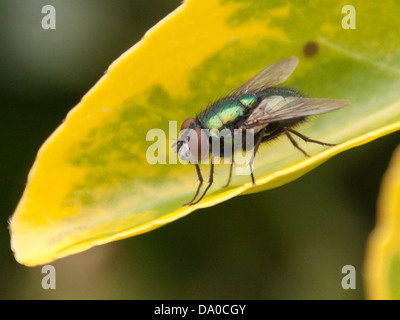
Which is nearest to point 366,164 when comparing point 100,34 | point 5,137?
point 100,34

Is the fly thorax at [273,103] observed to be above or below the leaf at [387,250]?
above

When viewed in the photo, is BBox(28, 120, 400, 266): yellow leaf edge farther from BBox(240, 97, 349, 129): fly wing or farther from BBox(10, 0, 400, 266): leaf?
BBox(240, 97, 349, 129): fly wing

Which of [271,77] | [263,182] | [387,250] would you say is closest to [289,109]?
[271,77]

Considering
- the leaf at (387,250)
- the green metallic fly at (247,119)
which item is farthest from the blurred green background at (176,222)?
the leaf at (387,250)

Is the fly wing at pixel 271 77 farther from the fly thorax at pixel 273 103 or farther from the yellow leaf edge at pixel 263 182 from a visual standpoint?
the yellow leaf edge at pixel 263 182

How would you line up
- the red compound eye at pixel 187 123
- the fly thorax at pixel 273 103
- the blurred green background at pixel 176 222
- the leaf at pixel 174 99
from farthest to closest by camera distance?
the blurred green background at pixel 176 222 → the fly thorax at pixel 273 103 → the red compound eye at pixel 187 123 → the leaf at pixel 174 99

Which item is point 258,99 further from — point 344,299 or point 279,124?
point 344,299
